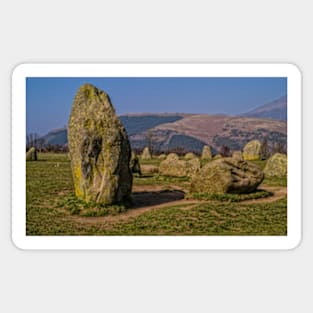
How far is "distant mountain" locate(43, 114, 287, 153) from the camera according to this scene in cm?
1282

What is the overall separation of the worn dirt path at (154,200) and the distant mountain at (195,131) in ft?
4.08

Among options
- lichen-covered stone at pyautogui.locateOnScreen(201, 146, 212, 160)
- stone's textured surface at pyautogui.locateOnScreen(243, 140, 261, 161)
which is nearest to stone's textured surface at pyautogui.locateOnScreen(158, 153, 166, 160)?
stone's textured surface at pyautogui.locateOnScreen(243, 140, 261, 161)

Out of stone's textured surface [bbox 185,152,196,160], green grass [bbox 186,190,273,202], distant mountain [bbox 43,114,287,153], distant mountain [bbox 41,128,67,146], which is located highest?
distant mountain [bbox 43,114,287,153]

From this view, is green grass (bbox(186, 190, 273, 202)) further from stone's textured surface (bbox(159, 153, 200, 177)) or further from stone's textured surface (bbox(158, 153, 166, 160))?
stone's textured surface (bbox(158, 153, 166, 160))

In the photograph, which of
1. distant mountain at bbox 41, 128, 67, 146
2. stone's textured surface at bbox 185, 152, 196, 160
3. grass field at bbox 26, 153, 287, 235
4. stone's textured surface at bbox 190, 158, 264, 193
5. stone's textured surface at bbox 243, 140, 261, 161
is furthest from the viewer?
stone's textured surface at bbox 185, 152, 196, 160

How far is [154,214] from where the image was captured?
36.8 ft

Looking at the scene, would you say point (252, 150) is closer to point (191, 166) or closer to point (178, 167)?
point (191, 166)

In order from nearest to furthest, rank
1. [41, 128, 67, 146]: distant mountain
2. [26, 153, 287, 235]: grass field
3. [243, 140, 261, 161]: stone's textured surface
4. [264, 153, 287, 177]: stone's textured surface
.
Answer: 1. [26, 153, 287, 235]: grass field
2. [41, 128, 67, 146]: distant mountain
3. [264, 153, 287, 177]: stone's textured surface
4. [243, 140, 261, 161]: stone's textured surface

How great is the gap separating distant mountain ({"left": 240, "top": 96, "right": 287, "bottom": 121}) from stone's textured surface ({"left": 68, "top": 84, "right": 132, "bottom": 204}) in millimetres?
2785

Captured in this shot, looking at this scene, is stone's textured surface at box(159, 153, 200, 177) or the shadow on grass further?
stone's textured surface at box(159, 153, 200, 177)

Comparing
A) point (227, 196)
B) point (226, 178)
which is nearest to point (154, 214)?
point (227, 196)

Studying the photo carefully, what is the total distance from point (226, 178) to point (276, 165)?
390 cm

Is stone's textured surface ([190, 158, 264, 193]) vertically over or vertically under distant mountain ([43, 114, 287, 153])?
under
